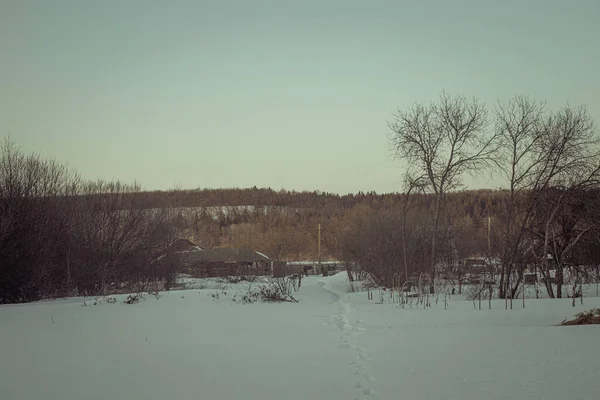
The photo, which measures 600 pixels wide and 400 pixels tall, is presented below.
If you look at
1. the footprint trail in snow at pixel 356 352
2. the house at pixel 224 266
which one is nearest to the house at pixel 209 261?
the house at pixel 224 266

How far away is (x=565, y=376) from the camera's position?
7.21 meters

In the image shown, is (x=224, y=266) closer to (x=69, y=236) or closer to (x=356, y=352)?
(x=69, y=236)

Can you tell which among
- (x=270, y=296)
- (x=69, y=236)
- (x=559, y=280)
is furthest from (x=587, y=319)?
(x=69, y=236)

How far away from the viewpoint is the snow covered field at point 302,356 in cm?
682

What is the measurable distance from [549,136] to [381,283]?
13.1m

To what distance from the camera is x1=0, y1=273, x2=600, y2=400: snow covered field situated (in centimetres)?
682

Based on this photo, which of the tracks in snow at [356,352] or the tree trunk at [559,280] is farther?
the tree trunk at [559,280]

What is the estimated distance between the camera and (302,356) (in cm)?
948

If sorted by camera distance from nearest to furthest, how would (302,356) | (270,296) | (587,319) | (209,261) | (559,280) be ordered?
1. (302,356)
2. (587,319)
3. (559,280)
4. (270,296)
5. (209,261)

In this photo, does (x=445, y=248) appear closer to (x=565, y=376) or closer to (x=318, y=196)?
(x=565, y=376)

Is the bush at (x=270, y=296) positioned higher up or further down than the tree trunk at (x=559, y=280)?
further down

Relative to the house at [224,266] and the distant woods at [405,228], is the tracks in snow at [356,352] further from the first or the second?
the house at [224,266]

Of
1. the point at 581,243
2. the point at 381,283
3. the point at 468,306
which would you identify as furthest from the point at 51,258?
the point at 581,243

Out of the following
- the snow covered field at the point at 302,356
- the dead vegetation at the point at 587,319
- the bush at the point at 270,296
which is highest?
the dead vegetation at the point at 587,319
